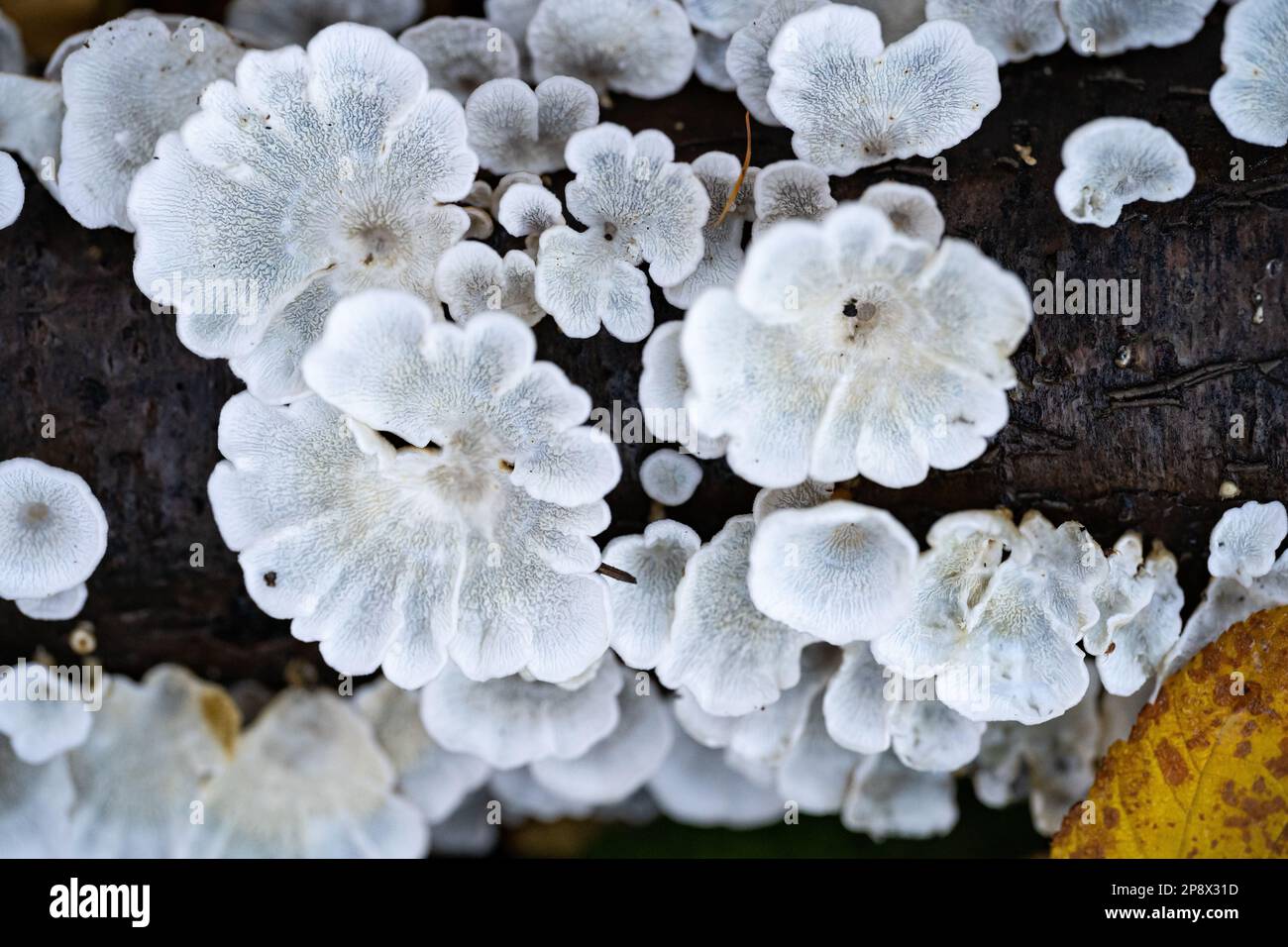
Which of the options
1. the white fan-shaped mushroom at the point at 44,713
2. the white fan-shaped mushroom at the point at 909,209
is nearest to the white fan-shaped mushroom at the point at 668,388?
the white fan-shaped mushroom at the point at 909,209

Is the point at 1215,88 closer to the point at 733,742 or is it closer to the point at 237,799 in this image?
the point at 733,742

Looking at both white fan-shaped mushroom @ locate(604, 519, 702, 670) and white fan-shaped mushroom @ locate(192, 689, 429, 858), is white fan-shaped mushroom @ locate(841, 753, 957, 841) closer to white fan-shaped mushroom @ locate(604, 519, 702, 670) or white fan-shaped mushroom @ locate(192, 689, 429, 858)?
white fan-shaped mushroom @ locate(604, 519, 702, 670)

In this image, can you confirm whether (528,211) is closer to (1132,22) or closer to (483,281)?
(483,281)

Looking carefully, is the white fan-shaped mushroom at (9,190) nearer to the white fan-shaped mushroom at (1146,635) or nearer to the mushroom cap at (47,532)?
the mushroom cap at (47,532)

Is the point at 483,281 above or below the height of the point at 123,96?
below

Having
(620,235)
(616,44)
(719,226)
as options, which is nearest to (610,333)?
(620,235)
